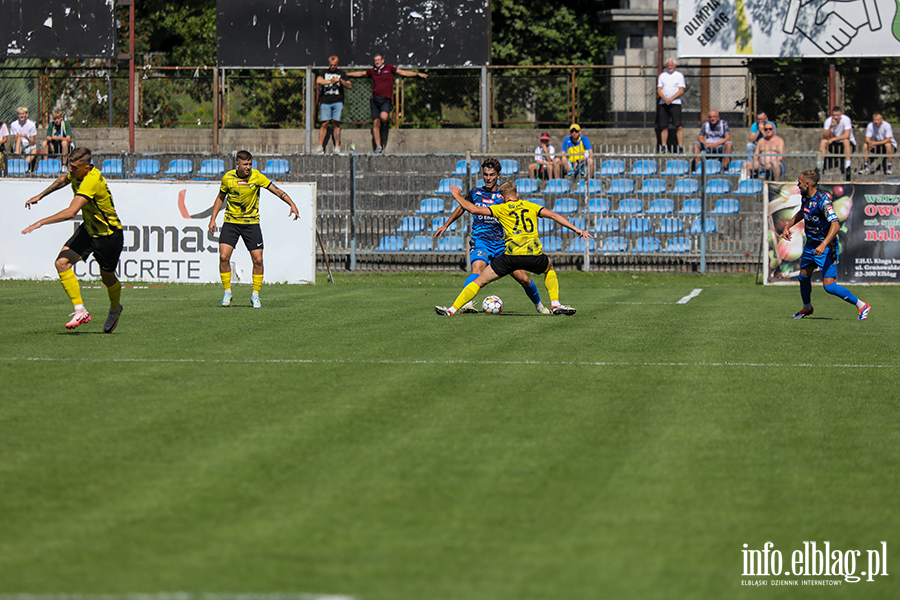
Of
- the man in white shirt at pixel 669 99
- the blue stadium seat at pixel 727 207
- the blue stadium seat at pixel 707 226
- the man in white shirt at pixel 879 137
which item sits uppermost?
the man in white shirt at pixel 669 99

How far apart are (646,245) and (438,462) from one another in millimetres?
19143

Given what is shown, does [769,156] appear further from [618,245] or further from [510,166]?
[510,166]

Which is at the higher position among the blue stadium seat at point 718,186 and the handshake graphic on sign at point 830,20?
the handshake graphic on sign at point 830,20

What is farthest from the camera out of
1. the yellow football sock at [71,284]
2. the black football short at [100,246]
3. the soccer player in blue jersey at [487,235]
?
the soccer player in blue jersey at [487,235]

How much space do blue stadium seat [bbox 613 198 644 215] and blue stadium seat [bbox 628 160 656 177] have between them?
56cm

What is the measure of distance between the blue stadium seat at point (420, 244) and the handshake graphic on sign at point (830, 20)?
10.5 m

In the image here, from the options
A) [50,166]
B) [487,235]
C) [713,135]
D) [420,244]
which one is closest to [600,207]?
[713,135]

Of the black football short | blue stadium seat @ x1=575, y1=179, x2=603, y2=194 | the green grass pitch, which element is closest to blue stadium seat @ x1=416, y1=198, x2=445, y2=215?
blue stadium seat @ x1=575, y1=179, x2=603, y2=194

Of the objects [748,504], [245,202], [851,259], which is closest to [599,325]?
[245,202]

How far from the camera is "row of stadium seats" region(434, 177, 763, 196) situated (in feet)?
80.2

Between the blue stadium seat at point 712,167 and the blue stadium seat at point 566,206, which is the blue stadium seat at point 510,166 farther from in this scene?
the blue stadium seat at point 712,167

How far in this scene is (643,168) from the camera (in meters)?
24.7

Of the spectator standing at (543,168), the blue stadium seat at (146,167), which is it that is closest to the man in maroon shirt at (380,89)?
the spectator standing at (543,168)

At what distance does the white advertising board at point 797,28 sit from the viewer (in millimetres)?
27422
